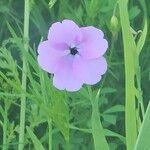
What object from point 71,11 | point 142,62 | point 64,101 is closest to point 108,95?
point 142,62

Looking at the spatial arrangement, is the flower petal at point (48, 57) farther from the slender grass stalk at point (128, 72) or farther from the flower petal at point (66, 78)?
the slender grass stalk at point (128, 72)

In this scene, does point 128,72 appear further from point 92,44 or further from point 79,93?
point 79,93

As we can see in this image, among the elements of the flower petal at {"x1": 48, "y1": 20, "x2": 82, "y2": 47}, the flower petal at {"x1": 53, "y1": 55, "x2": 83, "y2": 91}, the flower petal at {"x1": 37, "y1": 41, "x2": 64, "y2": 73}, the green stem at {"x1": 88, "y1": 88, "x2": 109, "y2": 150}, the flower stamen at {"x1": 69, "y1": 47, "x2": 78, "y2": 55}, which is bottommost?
the green stem at {"x1": 88, "y1": 88, "x2": 109, "y2": 150}

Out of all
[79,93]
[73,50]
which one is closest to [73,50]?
[73,50]

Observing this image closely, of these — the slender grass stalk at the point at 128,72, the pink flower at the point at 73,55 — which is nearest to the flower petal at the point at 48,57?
the pink flower at the point at 73,55

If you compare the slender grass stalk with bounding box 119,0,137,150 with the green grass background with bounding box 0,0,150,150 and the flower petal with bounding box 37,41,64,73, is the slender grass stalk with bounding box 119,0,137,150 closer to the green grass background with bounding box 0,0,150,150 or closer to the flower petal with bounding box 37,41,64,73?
the green grass background with bounding box 0,0,150,150

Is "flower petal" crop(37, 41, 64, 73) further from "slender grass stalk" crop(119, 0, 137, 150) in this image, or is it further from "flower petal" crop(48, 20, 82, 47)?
"slender grass stalk" crop(119, 0, 137, 150)

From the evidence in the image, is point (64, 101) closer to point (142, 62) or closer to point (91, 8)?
point (91, 8)

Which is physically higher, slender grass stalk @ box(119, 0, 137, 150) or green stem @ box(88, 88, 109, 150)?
slender grass stalk @ box(119, 0, 137, 150)

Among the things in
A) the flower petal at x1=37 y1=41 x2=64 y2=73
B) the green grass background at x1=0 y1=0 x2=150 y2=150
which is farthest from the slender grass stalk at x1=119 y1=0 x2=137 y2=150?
the flower petal at x1=37 y1=41 x2=64 y2=73
